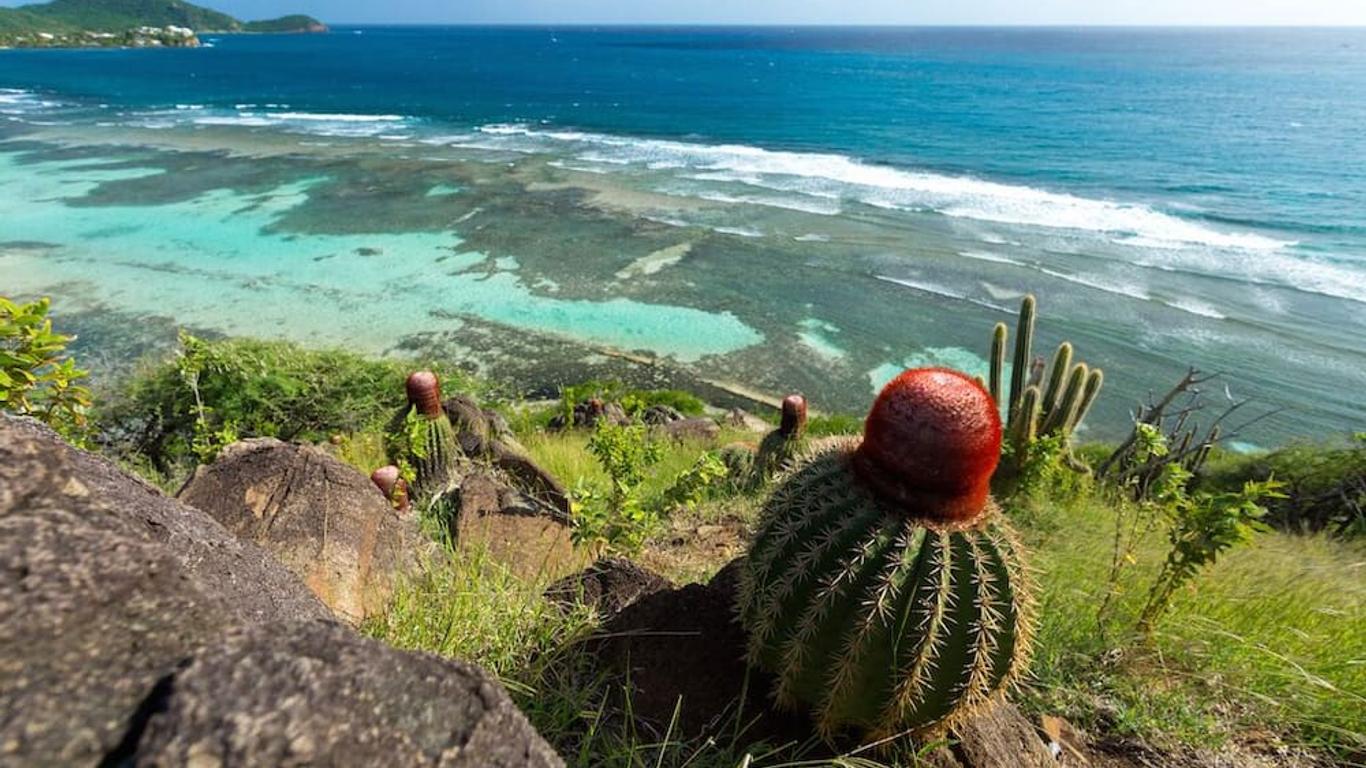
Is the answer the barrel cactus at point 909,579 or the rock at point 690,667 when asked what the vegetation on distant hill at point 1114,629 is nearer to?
the rock at point 690,667

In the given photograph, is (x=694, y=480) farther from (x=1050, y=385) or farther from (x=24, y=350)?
(x=1050, y=385)

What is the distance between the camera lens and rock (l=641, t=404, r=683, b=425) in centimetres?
1303

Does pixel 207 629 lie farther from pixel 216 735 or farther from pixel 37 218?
pixel 37 218

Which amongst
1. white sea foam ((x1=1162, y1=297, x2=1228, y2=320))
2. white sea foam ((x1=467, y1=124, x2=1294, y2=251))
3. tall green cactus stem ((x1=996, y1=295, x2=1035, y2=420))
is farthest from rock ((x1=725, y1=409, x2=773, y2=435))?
white sea foam ((x1=467, y1=124, x2=1294, y2=251))

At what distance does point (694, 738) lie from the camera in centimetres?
268

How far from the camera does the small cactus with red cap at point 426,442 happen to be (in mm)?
6605

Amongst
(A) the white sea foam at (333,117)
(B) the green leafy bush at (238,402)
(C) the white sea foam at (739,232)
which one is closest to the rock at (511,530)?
(B) the green leafy bush at (238,402)

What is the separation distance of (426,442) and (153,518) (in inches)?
175

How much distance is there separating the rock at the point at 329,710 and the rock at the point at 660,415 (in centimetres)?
Answer: 1115

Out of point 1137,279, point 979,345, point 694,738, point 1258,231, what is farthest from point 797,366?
point 1258,231

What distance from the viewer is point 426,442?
6.72 metres

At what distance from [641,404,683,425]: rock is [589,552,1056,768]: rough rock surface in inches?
366

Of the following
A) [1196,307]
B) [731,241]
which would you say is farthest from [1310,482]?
[731,241]

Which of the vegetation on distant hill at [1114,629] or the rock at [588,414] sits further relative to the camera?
the rock at [588,414]
